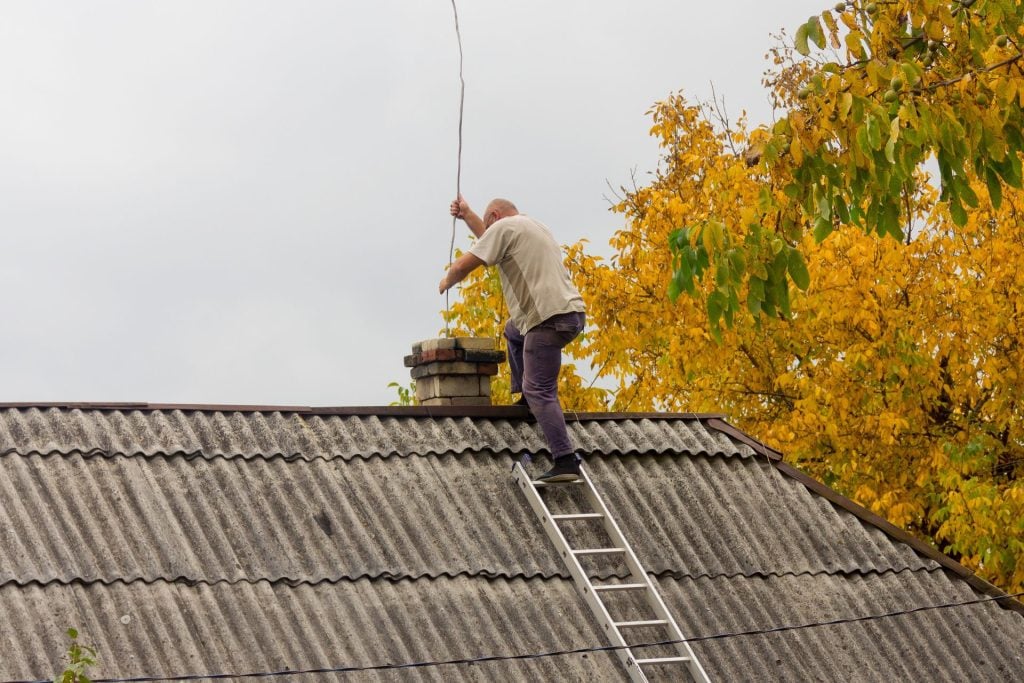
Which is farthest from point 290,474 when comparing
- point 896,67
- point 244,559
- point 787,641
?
point 896,67

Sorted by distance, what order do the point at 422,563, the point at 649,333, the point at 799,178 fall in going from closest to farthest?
1. the point at 799,178
2. the point at 422,563
3. the point at 649,333

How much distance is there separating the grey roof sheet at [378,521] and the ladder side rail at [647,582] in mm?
139

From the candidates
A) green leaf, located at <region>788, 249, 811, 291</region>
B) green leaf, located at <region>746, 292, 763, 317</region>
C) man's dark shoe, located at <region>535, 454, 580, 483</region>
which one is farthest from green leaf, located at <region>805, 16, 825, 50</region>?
man's dark shoe, located at <region>535, 454, 580, 483</region>

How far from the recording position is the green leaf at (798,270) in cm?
682

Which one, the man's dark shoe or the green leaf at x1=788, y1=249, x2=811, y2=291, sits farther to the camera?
the man's dark shoe

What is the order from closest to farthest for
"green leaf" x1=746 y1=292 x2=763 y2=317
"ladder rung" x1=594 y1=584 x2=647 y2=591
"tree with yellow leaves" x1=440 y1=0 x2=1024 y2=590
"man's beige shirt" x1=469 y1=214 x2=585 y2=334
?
"green leaf" x1=746 y1=292 x2=763 y2=317
"ladder rung" x1=594 y1=584 x2=647 y2=591
"man's beige shirt" x1=469 y1=214 x2=585 y2=334
"tree with yellow leaves" x1=440 y1=0 x2=1024 y2=590

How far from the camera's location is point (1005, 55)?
276 inches

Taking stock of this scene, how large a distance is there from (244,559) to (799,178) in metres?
3.57

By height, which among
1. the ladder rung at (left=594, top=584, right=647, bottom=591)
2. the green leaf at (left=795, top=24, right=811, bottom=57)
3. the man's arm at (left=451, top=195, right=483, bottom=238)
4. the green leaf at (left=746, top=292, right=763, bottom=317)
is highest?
the man's arm at (left=451, top=195, right=483, bottom=238)

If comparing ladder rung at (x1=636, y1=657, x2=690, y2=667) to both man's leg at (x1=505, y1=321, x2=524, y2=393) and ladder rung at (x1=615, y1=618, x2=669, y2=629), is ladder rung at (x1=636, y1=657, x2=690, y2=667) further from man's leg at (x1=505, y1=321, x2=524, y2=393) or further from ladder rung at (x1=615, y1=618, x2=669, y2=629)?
man's leg at (x1=505, y1=321, x2=524, y2=393)

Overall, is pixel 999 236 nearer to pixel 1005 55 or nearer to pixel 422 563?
pixel 1005 55

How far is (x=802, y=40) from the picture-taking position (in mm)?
6973

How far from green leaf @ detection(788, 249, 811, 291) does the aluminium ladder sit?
2070 millimetres

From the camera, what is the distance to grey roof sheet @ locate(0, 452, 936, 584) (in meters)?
7.19
